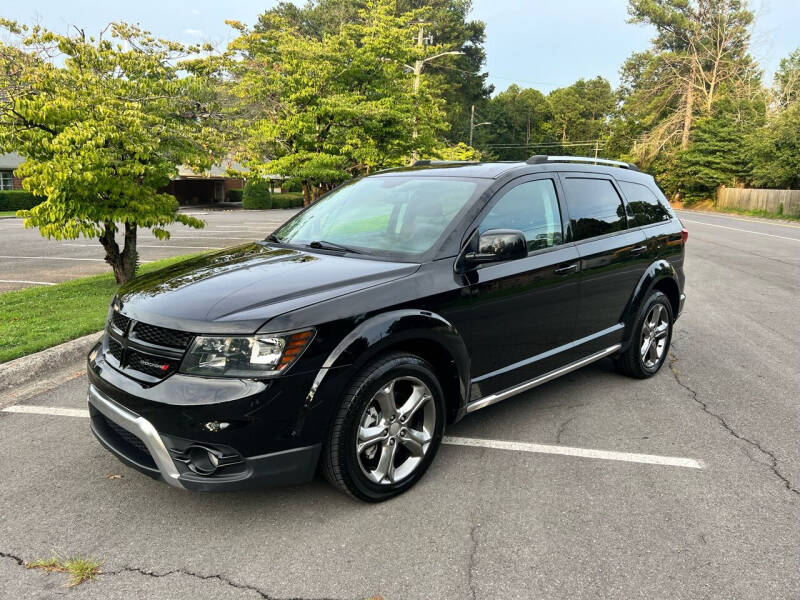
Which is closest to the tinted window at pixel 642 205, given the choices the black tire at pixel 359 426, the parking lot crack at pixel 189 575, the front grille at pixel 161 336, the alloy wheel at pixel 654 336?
the alloy wheel at pixel 654 336

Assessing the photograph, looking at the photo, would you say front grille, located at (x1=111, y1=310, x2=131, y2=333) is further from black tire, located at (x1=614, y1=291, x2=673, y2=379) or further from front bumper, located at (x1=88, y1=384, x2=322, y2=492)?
black tire, located at (x1=614, y1=291, x2=673, y2=379)

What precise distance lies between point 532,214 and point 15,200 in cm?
3699

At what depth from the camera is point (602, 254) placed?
4.58 metres

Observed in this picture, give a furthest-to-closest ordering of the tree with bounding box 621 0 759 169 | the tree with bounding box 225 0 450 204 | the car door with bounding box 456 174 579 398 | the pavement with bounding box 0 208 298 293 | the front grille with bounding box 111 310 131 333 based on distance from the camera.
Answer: the tree with bounding box 621 0 759 169 → the tree with bounding box 225 0 450 204 → the pavement with bounding box 0 208 298 293 → the car door with bounding box 456 174 579 398 → the front grille with bounding box 111 310 131 333

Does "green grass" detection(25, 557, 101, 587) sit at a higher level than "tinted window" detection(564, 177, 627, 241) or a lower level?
lower

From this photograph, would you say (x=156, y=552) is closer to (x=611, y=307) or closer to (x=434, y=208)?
(x=434, y=208)

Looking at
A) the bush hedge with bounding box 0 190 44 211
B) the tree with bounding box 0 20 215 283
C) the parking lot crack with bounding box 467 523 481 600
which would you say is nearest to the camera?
the parking lot crack with bounding box 467 523 481 600

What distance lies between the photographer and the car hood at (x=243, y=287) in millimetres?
2873

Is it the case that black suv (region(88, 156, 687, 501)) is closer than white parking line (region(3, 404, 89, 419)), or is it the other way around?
black suv (region(88, 156, 687, 501))

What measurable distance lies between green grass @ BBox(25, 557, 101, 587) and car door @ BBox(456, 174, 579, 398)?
2141mm

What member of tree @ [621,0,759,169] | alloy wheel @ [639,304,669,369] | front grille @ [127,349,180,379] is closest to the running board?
alloy wheel @ [639,304,669,369]

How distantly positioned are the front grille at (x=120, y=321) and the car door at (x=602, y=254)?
2942mm

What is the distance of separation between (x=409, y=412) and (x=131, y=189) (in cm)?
619

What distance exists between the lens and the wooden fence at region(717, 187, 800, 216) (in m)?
35.7
